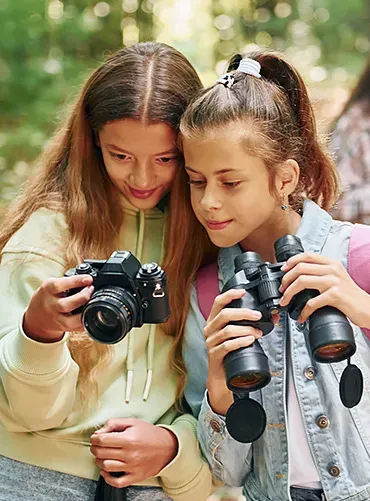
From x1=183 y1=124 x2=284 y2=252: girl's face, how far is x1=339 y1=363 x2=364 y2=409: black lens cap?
45 centimetres

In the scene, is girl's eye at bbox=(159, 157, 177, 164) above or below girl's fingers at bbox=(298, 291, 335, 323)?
above

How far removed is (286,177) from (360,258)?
284 millimetres

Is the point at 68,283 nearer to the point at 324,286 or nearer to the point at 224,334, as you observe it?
the point at 224,334

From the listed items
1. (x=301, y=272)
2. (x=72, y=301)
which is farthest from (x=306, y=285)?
(x=72, y=301)

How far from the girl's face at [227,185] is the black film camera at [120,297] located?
28 cm

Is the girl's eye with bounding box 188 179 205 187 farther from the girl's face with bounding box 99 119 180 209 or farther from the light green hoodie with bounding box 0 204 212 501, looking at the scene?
the light green hoodie with bounding box 0 204 212 501

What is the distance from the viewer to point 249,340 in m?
1.65

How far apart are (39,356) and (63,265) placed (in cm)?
30

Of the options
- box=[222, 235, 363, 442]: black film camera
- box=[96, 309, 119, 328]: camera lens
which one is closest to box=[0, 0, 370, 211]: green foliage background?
box=[222, 235, 363, 442]: black film camera

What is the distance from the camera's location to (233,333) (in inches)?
65.5

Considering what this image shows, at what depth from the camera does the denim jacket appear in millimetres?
1768

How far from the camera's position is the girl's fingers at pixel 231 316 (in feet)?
5.49

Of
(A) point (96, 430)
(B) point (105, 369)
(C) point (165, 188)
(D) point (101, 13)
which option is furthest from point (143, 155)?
(D) point (101, 13)

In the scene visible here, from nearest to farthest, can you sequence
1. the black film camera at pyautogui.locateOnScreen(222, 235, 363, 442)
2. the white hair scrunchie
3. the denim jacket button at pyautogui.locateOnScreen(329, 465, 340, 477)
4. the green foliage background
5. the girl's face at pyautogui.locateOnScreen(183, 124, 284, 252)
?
the black film camera at pyautogui.locateOnScreen(222, 235, 363, 442) → the denim jacket button at pyautogui.locateOnScreen(329, 465, 340, 477) → the girl's face at pyautogui.locateOnScreen(183, 124, 284, 252) → the white hair scrunchie → the green foliage background
